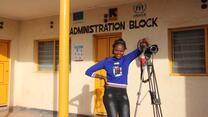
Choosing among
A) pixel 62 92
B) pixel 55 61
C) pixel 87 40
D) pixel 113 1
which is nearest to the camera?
pixel 62 92

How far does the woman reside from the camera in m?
4.66

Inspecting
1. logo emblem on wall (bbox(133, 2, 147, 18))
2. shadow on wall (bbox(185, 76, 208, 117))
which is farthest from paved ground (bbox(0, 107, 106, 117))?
shadow on wall (bbox(185, 76, 208, 117))

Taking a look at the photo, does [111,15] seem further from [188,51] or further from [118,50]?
[118,50]

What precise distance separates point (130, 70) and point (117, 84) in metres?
3.04

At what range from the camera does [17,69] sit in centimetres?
1055

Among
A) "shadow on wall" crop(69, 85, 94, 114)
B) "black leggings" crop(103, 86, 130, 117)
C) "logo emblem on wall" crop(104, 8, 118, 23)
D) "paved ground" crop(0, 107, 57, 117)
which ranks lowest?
"paved ground" crop(0, 107, 57, 117)

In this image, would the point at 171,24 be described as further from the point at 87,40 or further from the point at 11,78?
the point at 11,78

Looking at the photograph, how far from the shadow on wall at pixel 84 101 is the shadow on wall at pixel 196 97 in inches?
107

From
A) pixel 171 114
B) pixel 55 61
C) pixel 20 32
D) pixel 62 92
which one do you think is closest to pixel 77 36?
pixel 55 61

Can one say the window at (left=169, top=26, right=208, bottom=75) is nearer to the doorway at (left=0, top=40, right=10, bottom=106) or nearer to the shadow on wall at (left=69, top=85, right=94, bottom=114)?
the shadow on wall at (left=69, top=85, right=94, bottom=114)

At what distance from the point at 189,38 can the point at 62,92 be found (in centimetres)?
400

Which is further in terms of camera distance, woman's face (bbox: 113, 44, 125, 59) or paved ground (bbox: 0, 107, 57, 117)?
paved ground (bbox: 0, 107, 57, 117)

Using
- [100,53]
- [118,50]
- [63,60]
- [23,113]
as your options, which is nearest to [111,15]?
[100,53]

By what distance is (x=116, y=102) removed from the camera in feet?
15.4
